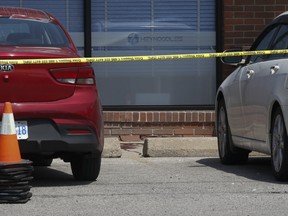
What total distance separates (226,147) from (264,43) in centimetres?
131

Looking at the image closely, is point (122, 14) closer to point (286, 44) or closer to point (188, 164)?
point (188, 164)

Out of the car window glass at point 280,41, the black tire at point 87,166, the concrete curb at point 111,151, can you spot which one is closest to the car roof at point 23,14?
the black tire at point 87,166

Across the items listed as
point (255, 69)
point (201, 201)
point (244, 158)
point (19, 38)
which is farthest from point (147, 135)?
point (201, 201)

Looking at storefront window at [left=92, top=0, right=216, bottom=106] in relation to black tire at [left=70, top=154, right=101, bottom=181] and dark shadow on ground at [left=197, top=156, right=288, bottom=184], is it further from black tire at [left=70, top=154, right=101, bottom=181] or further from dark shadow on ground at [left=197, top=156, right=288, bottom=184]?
black tire at [left=70, top=154, right=101, bottom=181]

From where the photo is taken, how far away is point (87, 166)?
7.94m

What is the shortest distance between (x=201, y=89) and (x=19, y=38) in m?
5.35

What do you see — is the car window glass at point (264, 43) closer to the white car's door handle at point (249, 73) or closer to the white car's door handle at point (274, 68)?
the white car's door handle at point (249, 73)

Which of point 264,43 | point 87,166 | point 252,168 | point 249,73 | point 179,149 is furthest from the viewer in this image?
point 179,149

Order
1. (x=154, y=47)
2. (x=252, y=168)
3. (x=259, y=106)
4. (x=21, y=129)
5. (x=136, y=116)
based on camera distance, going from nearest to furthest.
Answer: (x=21, y=129), (x=259, y=106), (x=252, y=168), (x=136, y=116), (x=154, y=47)

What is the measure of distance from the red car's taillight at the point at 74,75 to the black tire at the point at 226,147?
2482 mm

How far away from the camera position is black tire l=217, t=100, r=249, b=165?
957 centimetres

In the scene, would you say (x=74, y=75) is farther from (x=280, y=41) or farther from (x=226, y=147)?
(x=226, y=147)

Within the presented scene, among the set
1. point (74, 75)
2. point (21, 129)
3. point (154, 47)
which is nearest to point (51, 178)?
point (21, 129)

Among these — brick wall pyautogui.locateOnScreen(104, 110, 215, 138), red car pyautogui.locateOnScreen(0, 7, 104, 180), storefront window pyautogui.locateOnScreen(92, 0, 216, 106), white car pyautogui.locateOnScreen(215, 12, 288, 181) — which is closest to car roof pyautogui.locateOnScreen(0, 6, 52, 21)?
red car pyautogui.locateOnScreen(0, 7, 104, 180)
